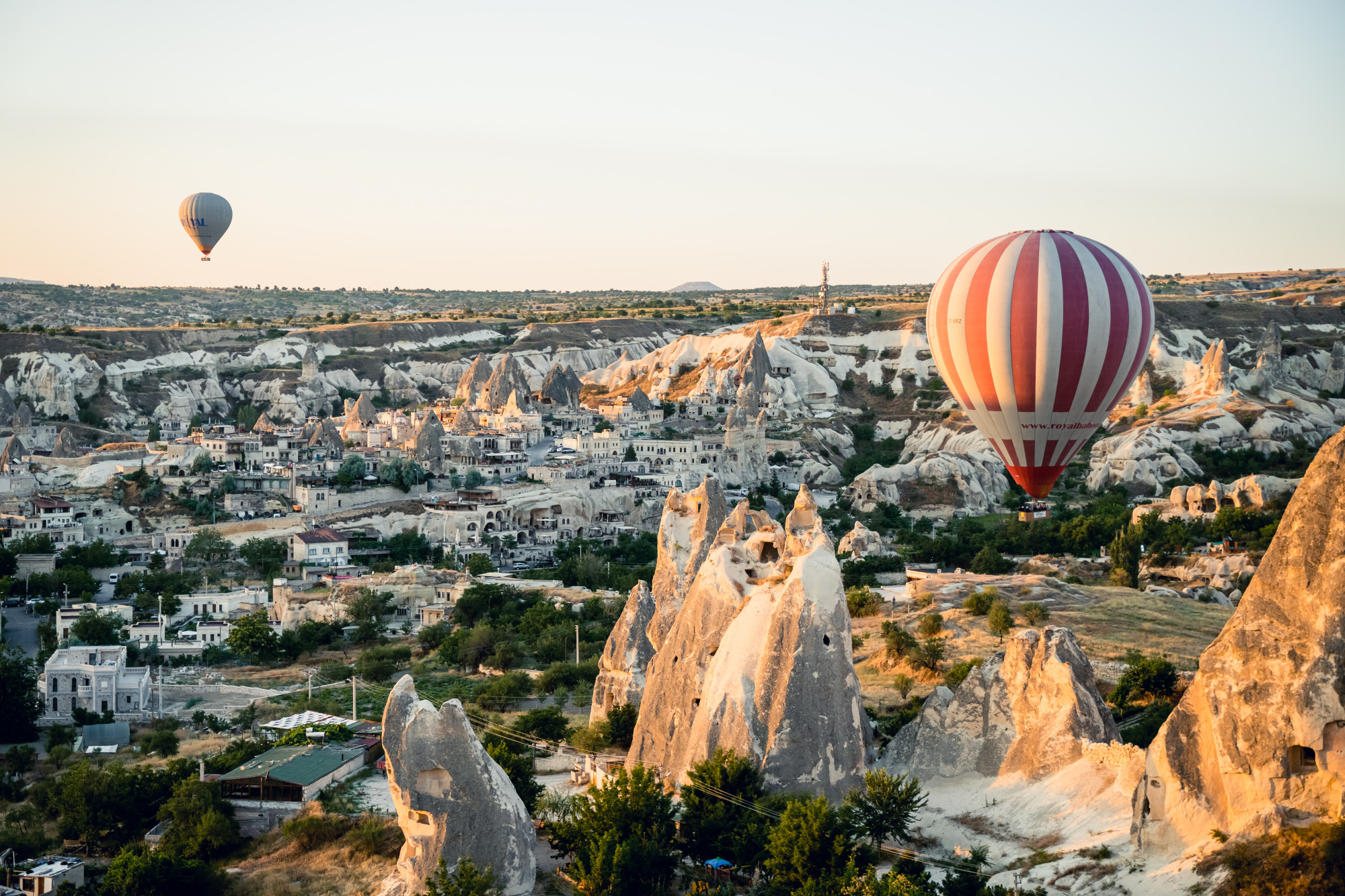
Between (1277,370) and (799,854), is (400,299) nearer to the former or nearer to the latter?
(1277,370)

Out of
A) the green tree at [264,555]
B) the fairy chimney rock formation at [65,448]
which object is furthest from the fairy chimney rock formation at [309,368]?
the green tree at [264,555]

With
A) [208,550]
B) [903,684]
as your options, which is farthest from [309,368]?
[903,684]

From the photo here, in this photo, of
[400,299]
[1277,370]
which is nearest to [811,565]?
[1277,370]

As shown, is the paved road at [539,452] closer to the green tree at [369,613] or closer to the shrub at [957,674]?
the green tree at [369,613]

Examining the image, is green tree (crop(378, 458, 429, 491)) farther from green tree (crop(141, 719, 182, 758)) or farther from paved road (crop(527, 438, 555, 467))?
green tree (crop(141, 719, 182, 758))

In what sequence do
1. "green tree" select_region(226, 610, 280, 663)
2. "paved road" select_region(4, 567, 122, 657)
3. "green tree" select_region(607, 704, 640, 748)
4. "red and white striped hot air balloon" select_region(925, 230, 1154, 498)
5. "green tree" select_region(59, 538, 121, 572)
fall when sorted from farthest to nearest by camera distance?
1. "green tree" select_region(59, 538, 121, 572)
2. "paved road" select_region(4, 567, 122, 657)
3. "green tree" select_region(226, 610, 280, 663)
4. "red and white striped hot air balloon" select_region(925, 230, 1154, 498)
5. "green tree" select_region(607, 704, 640, 748)

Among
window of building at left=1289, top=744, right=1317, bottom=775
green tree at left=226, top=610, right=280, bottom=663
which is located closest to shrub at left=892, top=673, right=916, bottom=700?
window of building at left=1289, top=744, right=1317, bottom=775
